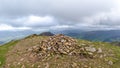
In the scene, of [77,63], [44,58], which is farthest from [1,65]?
[77,63]

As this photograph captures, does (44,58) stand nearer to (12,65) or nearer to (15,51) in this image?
(12,65)

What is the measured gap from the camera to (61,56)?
179ft

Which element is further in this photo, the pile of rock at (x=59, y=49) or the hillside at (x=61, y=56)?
the pile of rock at (x=59, y=49)

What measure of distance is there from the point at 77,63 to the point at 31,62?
39.0ft

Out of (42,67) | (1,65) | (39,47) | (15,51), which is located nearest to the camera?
(42,67)

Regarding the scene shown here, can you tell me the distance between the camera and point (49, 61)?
52125 mm

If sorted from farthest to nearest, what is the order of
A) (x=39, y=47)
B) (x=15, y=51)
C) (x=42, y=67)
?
(x=15, y=51) → (x=39, y=47) → (x=42, y=67)

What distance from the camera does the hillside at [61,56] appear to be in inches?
2018

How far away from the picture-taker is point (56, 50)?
56750 mm

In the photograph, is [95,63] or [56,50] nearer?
[95,63]

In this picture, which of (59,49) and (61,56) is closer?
(61,56)

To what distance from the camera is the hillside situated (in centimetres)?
5125

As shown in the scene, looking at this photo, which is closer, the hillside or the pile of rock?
the hillside

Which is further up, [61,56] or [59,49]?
[59,49]
